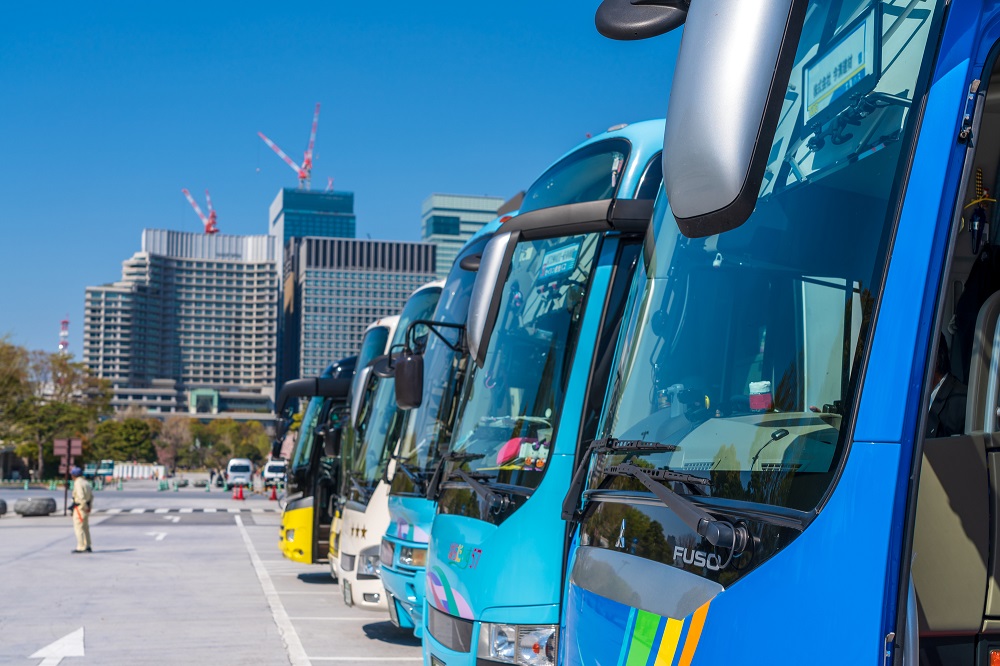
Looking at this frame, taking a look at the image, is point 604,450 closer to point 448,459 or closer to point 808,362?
point 808,362

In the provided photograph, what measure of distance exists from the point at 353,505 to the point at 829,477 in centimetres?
916

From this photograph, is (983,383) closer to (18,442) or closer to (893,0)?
(893,0)

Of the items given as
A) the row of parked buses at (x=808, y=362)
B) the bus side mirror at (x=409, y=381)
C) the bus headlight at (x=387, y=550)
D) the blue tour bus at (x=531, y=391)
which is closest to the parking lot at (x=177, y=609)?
the bus headlight at (x=387, y=550)

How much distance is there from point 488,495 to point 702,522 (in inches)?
105

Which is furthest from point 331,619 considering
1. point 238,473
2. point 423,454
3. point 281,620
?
point 238,473

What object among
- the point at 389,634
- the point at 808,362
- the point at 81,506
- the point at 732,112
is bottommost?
the point at 81,506

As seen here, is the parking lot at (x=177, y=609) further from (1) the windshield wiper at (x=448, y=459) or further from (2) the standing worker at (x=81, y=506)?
(1) the windshield wiper at (x=448, y=459)

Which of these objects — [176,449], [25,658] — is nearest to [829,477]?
[25,658]

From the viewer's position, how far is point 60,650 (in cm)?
991

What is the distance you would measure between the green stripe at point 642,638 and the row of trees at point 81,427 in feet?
193

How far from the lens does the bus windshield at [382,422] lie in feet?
36.1

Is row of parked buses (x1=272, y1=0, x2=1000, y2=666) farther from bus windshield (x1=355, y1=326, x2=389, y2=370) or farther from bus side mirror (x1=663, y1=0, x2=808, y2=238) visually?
bus windshield (x1=355, y1=326, x2=389, y2=370)

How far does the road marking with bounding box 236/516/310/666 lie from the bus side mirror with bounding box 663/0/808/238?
7884 millimetres

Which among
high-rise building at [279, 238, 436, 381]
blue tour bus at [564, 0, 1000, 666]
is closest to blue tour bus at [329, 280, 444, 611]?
blue tour bus at [564, 0, 1000, 666]
